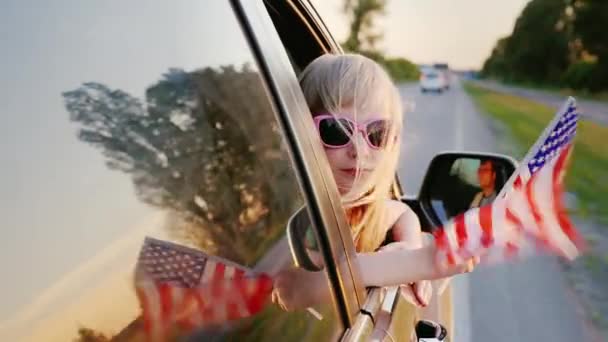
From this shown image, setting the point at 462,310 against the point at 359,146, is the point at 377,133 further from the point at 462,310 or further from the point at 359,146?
the point at 462,310

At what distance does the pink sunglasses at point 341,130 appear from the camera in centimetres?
195

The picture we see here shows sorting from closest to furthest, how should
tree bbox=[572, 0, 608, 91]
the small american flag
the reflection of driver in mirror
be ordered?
the small american flag < the reflection of driver in mirror < tree bbox=[572, 0, 608, 91]

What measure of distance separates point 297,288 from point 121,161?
21.3 inches

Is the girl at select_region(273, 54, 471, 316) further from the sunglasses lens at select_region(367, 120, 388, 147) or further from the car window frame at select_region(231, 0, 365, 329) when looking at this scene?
the car window frame at select_region(231, 0, 365, 329)

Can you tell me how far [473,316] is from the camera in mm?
4898

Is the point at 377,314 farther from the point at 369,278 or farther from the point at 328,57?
the point at 328,57

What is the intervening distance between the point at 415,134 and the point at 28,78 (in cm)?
1721

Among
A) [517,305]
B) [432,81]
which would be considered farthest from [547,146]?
[432,81]

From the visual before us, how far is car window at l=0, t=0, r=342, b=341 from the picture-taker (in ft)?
3.00

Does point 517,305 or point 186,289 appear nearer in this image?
point 186,289

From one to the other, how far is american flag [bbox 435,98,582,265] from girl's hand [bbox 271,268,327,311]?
0.25 m

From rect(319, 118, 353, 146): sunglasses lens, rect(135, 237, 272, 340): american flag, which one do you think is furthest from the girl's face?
rect(135, 237, 272, 340): american flag

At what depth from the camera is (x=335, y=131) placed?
1.96 meters

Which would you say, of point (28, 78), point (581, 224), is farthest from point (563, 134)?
point (581, 224)
